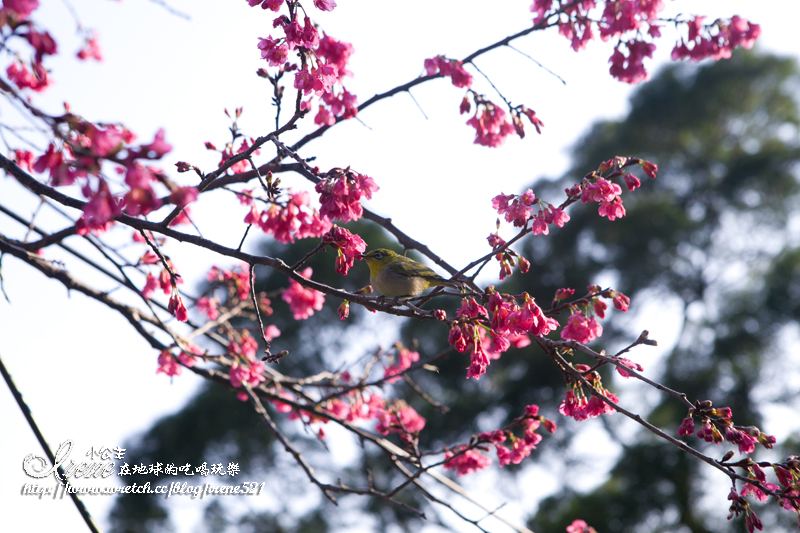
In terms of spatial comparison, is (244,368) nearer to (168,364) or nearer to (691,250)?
(168,364)

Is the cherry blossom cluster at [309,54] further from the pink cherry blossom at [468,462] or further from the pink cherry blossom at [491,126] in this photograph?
the pink cherry blossom at [468,462]

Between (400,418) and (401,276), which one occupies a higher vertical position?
(401,276)

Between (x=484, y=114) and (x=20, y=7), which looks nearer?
(x=20, y=7)

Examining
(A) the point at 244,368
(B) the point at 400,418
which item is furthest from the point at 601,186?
(B) the point at 400,418

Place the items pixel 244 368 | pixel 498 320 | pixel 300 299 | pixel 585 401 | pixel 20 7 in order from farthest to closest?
pixel 300 299 < pixel 244 368 < pixel 585 401 < pixel 498 320 < pixel 20 7

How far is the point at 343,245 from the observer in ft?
7.04

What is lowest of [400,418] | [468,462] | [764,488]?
[764,488]

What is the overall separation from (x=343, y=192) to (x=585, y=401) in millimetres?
1298

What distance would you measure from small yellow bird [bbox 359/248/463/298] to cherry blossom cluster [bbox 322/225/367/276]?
4.31ft

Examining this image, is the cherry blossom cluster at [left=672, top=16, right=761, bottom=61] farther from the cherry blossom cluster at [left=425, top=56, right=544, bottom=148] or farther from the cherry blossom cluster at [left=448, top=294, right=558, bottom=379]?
the cherry blossom cluster at [left=448, top=294, right=558, bottom=379]

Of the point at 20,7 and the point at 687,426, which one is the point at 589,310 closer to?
the point at 687,426

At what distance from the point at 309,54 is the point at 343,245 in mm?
837

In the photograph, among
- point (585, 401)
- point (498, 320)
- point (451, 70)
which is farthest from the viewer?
point (451, 70)

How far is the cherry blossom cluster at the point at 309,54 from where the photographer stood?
2.26 m
